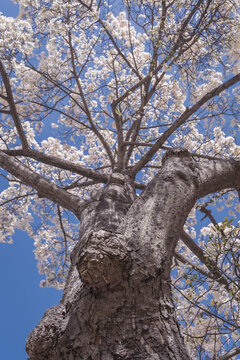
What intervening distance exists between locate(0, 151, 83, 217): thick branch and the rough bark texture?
1.48m

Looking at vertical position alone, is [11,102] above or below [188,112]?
above

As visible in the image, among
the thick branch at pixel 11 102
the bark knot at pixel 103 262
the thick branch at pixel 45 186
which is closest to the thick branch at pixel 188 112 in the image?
the thick branch at pixel 45 186

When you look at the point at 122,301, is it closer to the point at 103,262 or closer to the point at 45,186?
the point at 103,262

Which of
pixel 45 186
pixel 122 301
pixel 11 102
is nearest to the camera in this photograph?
pixel 122 301

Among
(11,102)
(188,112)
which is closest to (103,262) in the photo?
(188,112)

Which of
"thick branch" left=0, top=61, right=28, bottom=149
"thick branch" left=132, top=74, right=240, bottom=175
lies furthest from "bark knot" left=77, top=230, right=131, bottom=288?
"thick branch" left=0, top=61, right=28, bottom=149

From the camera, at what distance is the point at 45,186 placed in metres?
3.24

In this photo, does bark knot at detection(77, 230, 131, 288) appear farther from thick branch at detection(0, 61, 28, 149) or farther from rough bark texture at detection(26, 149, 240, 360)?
thick branch at detection(0, 61, 28, 149)

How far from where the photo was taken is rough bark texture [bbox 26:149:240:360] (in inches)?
43.6

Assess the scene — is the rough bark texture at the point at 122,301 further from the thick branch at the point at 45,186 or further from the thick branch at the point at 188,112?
the thick branch at the point at 188,112

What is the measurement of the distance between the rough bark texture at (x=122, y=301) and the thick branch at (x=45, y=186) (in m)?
1.48

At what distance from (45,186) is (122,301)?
2.25 metres

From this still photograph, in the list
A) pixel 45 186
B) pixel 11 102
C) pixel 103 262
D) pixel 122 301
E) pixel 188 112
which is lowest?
pixel 122 301

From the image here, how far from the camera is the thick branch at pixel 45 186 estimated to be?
3.11 metres
